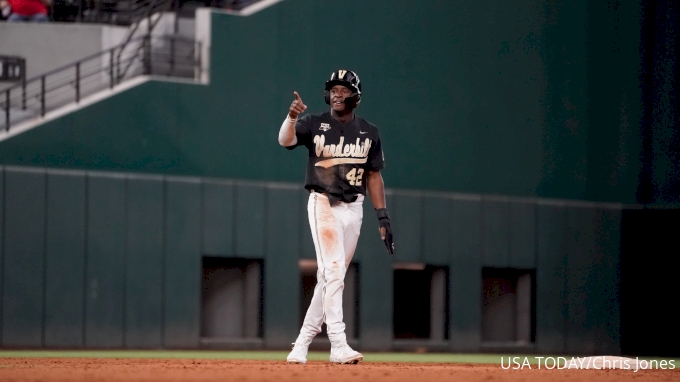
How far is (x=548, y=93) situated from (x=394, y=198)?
3.97 meters

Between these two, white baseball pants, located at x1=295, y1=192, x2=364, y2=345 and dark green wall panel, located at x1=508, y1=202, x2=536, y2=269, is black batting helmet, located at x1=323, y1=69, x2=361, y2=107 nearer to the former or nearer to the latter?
white baseball pants, located at x1=295, y1=192, x2=364, y2=345

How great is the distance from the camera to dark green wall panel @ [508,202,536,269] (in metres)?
19.4

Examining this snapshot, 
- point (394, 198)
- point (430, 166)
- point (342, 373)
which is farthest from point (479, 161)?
point (342, 373)

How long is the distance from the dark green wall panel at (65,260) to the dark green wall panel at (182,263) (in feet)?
4.28

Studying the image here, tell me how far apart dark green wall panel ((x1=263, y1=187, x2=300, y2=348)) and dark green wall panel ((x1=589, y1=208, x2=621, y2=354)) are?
585 cm

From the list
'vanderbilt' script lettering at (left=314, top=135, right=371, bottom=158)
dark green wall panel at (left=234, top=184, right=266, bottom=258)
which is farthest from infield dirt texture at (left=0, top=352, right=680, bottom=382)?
dark green wall panel at (left=234, top=184, right=266, bottom=258)

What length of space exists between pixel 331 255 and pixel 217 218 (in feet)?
25.4

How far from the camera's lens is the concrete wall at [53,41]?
17719 millimetres

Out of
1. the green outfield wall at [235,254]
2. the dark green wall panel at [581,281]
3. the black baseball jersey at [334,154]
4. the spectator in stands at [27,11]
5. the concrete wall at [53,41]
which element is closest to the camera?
the black baseball jersey at [334,154]

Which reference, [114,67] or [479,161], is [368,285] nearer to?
[479,161]

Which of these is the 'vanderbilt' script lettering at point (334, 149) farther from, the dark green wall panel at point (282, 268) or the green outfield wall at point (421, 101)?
the dark green wall panel at point (282, 268)

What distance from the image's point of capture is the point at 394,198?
18438mm

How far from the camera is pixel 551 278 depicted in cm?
1962

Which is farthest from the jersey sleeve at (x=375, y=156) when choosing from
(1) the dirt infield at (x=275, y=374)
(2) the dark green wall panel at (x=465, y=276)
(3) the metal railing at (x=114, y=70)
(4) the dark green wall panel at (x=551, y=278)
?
(4) the dark green wall panel at (x=551, y=278)
